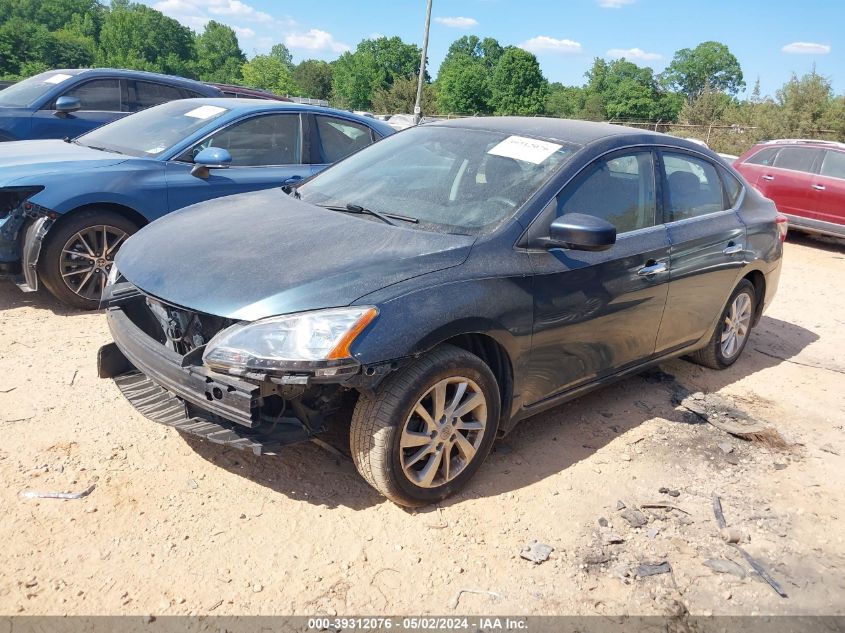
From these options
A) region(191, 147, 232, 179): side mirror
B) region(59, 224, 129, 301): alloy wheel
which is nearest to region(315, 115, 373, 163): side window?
region(191, 147, 232, 179): side mirror

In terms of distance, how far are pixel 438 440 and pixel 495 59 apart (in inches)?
4703

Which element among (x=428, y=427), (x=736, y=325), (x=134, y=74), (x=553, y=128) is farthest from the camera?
(x=134, y=74)

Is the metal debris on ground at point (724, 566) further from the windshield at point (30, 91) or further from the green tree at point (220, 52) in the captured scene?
the green tree at point (220, 52)

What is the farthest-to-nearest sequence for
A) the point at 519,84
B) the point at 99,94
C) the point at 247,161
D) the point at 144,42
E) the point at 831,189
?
the point at 144,42 → the point at 519,84 → the point at 831,189 → the point at 99,94 → the point at 247,161

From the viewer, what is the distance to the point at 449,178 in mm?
3666

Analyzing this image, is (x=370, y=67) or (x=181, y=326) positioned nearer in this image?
(x=181, y=326)

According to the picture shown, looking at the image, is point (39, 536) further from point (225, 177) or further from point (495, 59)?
point (495, 59)

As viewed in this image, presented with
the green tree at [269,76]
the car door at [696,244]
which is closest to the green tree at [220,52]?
the green tree at [269,76]

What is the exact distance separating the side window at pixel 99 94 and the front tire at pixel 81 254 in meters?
3.72

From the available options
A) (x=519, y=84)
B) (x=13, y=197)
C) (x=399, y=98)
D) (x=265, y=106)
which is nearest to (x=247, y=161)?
(x=265, y=106)

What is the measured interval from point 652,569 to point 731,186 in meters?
3.08

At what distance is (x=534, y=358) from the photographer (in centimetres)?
336

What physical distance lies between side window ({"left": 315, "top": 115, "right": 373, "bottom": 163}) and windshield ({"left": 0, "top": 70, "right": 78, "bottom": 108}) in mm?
3904

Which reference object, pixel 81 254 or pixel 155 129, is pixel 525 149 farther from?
pixel 155 129
